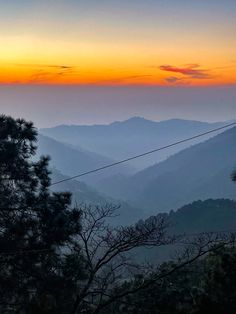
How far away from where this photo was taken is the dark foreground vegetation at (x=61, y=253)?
10383mm

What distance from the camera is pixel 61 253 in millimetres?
12609

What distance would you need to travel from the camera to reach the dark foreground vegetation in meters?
10.4

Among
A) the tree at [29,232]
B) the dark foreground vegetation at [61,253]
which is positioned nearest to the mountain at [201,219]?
the dark foreground vegetation at [61,253]

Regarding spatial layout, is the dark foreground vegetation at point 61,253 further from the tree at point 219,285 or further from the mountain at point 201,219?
the mountain at point 201,219

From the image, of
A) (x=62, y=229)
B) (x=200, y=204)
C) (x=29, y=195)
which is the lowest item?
(x=62, y=229)

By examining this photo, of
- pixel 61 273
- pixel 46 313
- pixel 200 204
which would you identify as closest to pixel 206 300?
pixel 46 313

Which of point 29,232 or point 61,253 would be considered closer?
point 29,232

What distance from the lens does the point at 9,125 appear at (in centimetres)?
1320

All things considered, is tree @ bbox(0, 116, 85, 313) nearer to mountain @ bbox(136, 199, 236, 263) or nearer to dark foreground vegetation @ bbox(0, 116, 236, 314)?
dark foreground vegetation @ bbox(0, 116, 236, 314)

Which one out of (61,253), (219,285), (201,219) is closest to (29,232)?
(61,253)

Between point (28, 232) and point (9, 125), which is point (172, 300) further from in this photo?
point (9, 125)

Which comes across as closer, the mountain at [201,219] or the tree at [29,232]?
the tree at [29,232]

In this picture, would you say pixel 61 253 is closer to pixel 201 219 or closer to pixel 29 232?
pixel 29 232

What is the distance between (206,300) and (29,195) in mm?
6019
